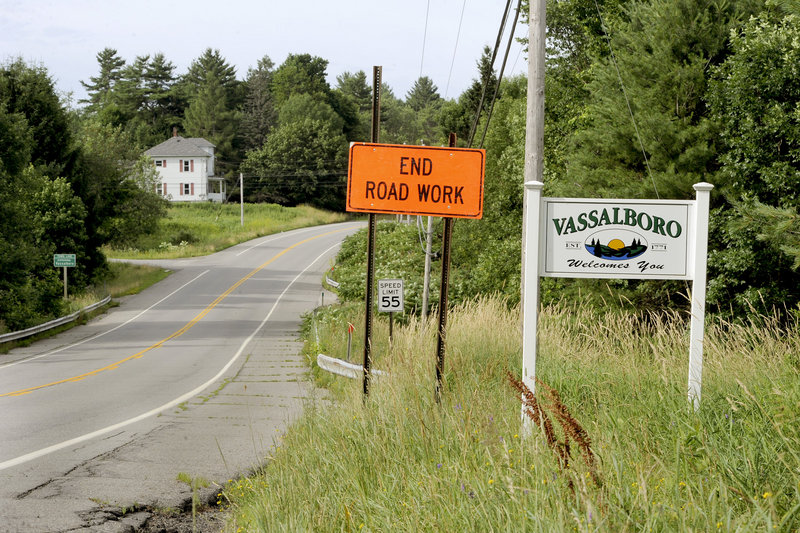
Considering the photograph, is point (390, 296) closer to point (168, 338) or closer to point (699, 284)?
point (699, 284)

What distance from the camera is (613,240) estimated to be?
7.15 meters

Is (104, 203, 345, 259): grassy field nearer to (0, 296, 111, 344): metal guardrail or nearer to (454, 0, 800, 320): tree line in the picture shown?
(0, 296, 111, 344): metal guardrail

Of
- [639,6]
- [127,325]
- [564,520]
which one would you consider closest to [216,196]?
[127,325]

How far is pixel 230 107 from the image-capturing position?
122m

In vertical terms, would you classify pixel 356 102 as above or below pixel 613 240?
above

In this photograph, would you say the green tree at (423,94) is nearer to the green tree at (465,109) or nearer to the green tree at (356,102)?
the green tree at (356,102)

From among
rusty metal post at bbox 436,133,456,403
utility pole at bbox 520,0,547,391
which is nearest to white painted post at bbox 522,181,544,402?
rusty metal post at bbox 436,133,456,403

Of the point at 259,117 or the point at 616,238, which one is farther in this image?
the point at 259,117

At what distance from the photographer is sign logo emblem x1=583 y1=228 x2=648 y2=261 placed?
7125 millimetres

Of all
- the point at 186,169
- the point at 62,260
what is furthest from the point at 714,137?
the point at 186,169

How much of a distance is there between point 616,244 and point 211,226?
7547cm

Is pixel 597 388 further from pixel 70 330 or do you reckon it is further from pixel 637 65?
pixel 70 330

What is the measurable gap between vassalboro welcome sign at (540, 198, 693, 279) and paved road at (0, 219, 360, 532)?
3627mm

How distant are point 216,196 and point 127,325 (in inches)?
2686
